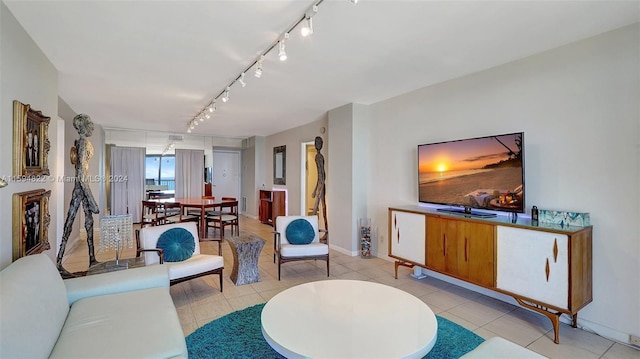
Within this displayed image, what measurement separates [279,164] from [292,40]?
5.20 meters

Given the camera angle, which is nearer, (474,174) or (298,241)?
(474,174)

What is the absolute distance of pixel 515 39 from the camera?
8.47ft

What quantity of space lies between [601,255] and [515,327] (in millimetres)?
946

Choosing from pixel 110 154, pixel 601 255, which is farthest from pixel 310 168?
pixel 601 255

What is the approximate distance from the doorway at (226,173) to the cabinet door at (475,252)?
748 centimetres

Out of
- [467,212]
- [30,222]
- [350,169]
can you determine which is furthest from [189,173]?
[467,212]

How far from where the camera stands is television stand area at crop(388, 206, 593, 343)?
2.36 m

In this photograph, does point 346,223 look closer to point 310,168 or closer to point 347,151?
point 347,151

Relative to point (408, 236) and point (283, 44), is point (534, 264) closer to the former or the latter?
point (408, 236)

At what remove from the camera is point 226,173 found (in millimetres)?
9227

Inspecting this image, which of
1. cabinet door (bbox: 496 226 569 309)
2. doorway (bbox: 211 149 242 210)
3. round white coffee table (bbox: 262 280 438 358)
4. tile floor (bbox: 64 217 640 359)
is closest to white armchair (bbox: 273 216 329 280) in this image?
tile floor (bbox: 64 217 640 359)

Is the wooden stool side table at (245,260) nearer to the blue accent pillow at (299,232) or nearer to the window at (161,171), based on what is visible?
the blue accent pillow at (299,232)

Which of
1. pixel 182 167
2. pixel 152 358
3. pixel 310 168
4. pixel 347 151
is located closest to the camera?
pixel 152 358

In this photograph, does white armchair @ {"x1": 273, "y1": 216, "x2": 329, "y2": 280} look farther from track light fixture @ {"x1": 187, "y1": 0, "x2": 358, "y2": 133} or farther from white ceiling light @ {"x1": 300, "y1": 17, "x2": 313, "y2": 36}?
white ceiling light @ {"x1": 300, "y1": 17, "x2": 313, "y2": 36}
